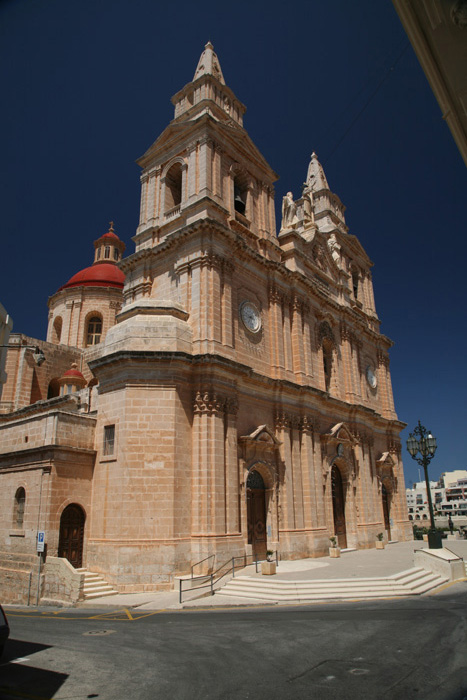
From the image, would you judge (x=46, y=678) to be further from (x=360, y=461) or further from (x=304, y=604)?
(x=360, y=461)

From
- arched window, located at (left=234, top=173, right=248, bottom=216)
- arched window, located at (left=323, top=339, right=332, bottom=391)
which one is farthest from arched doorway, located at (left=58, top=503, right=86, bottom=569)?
arched window, located at (left=234, top=173, right=248, bottom=216)

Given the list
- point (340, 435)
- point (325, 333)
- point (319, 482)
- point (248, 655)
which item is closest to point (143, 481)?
point (248, 655)

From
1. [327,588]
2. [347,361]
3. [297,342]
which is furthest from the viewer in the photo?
[347,361]

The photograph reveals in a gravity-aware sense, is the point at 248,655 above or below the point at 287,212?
below

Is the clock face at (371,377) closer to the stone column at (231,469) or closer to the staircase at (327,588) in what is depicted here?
the stone column at (231,469)

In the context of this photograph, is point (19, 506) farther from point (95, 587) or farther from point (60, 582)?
point (95, 587)

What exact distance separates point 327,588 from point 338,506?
14.5 meters

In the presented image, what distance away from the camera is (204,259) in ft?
74.0

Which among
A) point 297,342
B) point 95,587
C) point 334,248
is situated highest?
point 334,248

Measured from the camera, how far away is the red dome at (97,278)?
39.9 metres

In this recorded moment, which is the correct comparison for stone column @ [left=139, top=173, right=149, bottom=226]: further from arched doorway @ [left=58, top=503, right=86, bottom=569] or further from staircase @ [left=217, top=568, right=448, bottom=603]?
staircase @ [left=217, top=568, right=448, bottom=603]

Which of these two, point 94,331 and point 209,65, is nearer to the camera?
point 209,65

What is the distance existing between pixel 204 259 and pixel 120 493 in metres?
11.2

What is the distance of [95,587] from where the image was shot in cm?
1705
